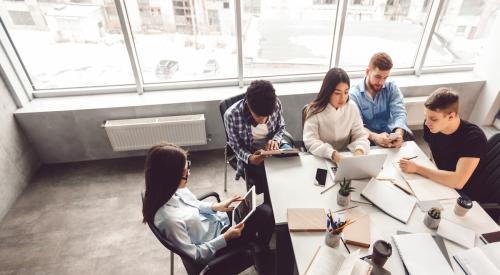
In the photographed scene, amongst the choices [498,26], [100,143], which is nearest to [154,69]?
[100,143]

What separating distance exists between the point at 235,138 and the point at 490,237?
164cm

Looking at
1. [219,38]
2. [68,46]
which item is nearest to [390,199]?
[219,38]

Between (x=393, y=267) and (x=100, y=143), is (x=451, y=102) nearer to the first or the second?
(x=393, y=267)

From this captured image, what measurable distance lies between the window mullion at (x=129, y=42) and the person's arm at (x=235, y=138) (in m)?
1.53

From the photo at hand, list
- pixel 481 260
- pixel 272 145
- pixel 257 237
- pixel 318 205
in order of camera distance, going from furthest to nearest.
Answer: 1. pixel 272 145
2. pixel 257 237
3. pixel 318 205
4. pixel 481 260

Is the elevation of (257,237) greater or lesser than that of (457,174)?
lesser

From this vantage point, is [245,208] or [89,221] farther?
[89,221]

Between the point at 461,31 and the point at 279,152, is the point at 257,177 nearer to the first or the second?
the point at 279,152

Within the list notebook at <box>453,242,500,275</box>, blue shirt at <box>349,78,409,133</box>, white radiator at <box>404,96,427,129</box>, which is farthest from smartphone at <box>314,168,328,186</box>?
white radiator at <box>404,96,427,129</box>

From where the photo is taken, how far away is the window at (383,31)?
10.8 feet

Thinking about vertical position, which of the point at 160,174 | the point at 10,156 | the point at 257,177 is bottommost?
the point at 10,156

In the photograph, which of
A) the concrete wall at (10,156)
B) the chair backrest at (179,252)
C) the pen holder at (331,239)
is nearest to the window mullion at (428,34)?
the pen holder at (331,239)

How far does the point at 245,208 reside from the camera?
5.88ft

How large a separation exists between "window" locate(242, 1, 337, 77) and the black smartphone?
74.2 inches
